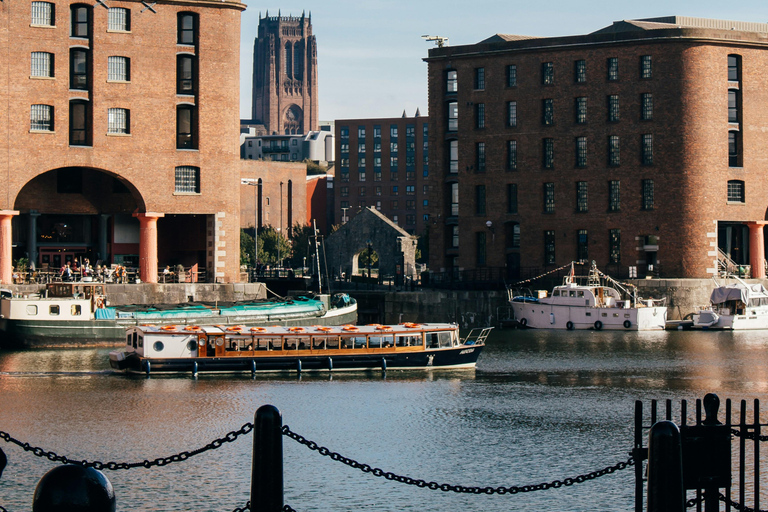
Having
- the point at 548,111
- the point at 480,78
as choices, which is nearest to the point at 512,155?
the point at 548,111

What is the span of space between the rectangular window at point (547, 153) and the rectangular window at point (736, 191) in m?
12.9

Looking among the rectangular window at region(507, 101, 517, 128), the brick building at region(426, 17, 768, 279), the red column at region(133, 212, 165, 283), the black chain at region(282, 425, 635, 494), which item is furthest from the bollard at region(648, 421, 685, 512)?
the rectangular window at region(507, 101, 517, 128)

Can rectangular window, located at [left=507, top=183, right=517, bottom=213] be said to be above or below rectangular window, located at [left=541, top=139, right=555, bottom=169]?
below

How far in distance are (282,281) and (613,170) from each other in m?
26.2

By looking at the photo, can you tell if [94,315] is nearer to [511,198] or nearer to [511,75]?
[511,198]

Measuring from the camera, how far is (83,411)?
1433 inches

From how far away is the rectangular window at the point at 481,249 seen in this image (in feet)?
278

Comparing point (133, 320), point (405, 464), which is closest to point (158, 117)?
point (133, 320)

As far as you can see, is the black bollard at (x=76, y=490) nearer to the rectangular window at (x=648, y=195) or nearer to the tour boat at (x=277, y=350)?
the tour boat at (x=277, y=350)

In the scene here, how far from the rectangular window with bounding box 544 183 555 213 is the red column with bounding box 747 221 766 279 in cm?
1420

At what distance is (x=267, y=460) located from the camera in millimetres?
12945

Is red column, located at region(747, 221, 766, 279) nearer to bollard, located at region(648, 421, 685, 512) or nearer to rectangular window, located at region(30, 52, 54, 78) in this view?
rectangular window, located at region(30, 52, 54, 78)

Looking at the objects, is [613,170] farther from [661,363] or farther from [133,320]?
[133,320]

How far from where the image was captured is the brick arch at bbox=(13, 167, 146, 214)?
237 ft
